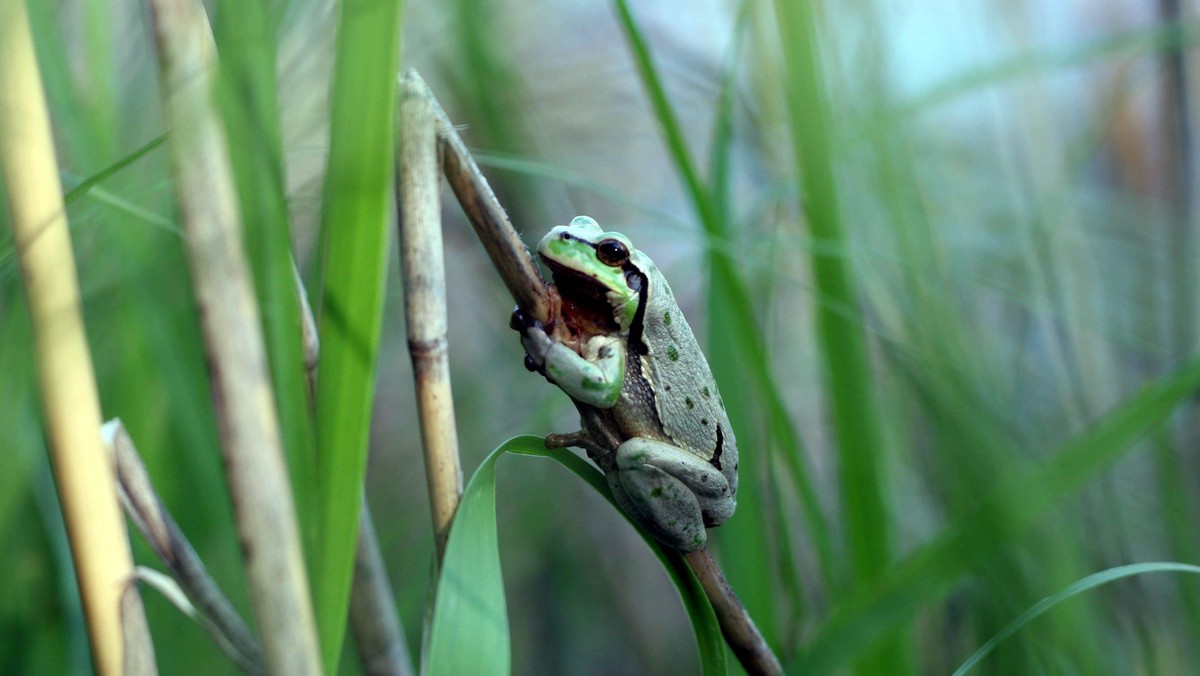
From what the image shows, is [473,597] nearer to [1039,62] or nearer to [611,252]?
[611,252]

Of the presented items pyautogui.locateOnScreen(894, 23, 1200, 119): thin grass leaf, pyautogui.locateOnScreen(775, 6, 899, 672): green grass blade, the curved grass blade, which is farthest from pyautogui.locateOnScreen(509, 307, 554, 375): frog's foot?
pyautogui.locateOnScreen(894, 23, 1200, 119): thin grass leaf

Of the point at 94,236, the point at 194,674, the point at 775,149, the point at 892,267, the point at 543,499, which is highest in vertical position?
the point at 94,236

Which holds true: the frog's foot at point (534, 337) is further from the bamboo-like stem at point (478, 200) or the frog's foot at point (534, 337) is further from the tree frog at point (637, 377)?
the bamboo-like stem at point (478, 200)

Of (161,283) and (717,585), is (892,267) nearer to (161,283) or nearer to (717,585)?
(717,585)

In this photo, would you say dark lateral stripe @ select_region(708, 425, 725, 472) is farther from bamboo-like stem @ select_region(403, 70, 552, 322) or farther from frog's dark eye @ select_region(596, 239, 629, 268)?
bamboo-like stem @ select_region(403, 70, 552, 322)

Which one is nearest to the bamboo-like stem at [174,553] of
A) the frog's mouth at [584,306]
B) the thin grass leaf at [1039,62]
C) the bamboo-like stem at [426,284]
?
the bamboo-like stem at [426,284]

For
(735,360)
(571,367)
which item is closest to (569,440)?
(571,367)

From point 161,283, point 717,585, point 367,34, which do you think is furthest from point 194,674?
point 367,34
